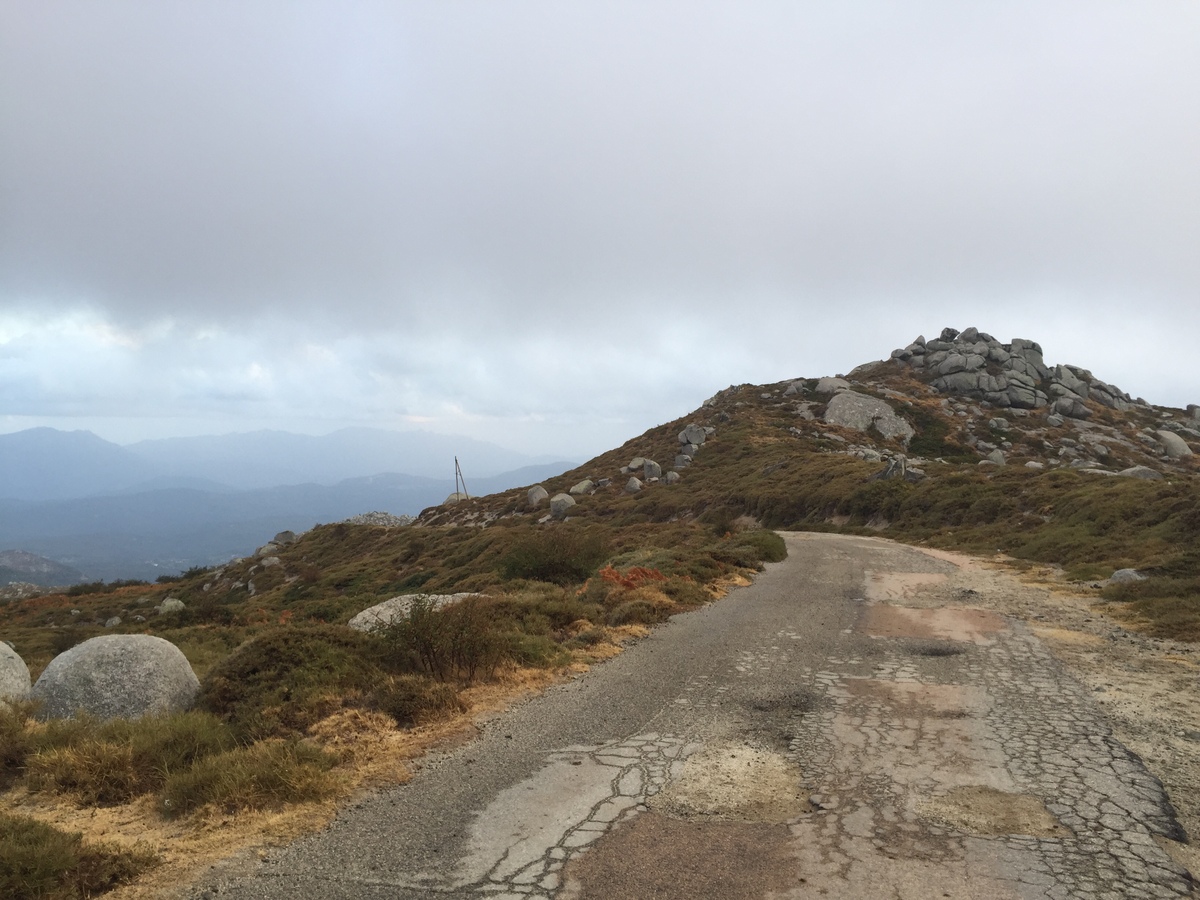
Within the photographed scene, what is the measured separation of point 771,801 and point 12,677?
31.8 feet

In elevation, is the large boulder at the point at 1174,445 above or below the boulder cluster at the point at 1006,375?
below

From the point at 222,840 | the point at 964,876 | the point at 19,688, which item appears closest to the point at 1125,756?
the point at 964,876

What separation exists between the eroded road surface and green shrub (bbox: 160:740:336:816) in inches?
21.2

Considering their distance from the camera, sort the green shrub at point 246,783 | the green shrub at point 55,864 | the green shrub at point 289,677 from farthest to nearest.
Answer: the green shrub at point 289,677 < the green shrub at point 246,783 < the green shrub at point 55,864

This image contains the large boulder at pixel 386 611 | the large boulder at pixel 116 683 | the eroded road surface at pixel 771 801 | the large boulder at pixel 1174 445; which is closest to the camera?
the eroded road surface at pixel 771 801

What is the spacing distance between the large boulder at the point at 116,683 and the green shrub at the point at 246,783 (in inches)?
99.5

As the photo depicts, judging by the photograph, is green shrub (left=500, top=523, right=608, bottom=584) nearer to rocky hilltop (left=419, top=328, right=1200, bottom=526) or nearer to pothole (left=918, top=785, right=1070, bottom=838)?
pothole (left=918, top=785, right=1070, bottom=838)

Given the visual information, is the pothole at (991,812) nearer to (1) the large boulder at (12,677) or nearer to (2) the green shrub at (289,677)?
(2) the green shrub at (289,677)

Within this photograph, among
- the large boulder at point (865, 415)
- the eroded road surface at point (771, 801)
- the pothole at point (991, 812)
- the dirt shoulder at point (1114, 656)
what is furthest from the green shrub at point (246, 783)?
the large boulder at point (865, 415)

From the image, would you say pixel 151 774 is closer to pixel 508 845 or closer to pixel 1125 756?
pixel 508 845

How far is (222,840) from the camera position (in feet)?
16.4

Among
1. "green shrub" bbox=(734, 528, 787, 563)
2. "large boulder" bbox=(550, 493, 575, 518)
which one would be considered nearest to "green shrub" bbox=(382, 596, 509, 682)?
"green shrub" bbox=(734, 528, 787, 563)

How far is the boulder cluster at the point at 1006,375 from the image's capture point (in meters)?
76.9

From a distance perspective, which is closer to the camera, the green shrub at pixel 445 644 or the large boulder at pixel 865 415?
the green shrub at pixel 445 644
